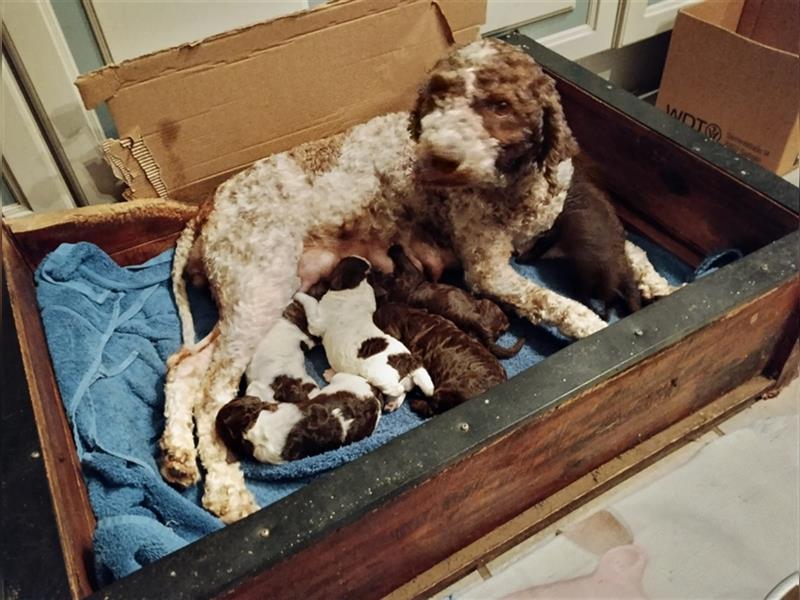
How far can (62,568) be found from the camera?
1.12 meters

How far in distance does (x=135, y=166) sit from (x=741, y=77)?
Answer: 2.08 m

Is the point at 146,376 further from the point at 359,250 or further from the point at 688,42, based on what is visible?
the point at 688,42

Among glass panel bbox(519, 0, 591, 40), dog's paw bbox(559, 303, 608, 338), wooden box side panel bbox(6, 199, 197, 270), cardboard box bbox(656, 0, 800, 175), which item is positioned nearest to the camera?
dog's paw bbox(559, 303, 608, 338)

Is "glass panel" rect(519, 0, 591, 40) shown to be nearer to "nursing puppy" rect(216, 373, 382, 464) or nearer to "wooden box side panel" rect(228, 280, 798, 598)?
"wooden box side panel" rect(228, 280, 798, 598)

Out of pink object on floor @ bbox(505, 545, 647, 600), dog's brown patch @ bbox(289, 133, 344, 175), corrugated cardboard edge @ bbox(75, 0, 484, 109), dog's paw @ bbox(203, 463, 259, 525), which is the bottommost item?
pink object on floor @ bbox(505, 545, 647, 600)

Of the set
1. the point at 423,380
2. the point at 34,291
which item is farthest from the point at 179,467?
the point at 34,291

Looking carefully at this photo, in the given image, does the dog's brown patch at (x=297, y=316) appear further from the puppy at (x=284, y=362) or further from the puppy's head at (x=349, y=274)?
the puppy's head at (x=349, y=274)

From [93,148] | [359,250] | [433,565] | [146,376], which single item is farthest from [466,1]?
[433,565]

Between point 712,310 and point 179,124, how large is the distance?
4.79ft

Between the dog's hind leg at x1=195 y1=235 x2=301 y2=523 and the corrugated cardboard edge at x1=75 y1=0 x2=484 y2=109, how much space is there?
523mm

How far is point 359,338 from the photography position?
178cm

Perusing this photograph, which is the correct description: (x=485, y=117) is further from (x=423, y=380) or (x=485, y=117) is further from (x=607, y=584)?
(x=607, y=584)

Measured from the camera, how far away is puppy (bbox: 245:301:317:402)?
5.61 ft

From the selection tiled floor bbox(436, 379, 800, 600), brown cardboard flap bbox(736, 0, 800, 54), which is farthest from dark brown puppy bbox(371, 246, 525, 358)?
brown cardboard flap bbox(736, 0, 800, 54)
